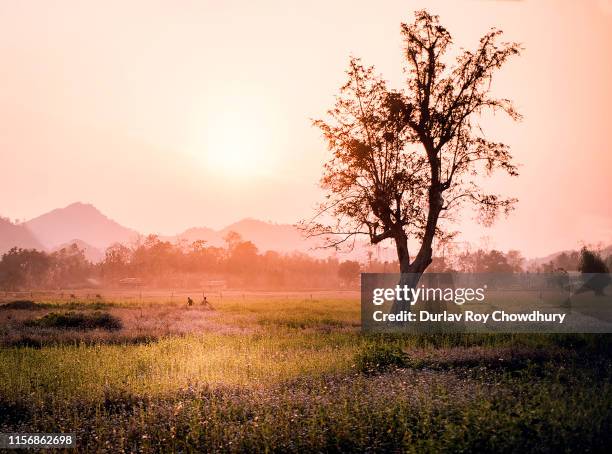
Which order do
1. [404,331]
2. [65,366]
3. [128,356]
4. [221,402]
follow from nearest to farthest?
[221,402] → [65,366] → [128,356] → [404,331]

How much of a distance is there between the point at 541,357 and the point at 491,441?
35.3 ft

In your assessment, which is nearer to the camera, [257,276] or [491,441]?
[491,441]

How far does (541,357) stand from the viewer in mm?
18969

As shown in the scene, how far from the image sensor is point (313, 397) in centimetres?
1239

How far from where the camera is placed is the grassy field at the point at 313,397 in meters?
10.1

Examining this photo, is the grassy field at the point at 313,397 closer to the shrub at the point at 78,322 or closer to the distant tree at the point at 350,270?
the shrub at the point at 78,322

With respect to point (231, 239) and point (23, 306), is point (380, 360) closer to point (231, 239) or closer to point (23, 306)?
point (23, 306)

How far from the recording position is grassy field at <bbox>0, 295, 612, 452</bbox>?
33.2ft

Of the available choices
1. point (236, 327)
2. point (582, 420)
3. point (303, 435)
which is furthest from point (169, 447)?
point (236, 327)

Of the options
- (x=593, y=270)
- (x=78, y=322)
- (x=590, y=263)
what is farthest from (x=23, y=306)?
(x=593, y=270)

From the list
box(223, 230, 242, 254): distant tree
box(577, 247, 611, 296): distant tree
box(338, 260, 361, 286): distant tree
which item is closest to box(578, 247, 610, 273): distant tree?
box(577, 247, 611, 296): distant tree

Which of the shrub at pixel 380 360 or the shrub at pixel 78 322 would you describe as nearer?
the shrub at pixel 380 360

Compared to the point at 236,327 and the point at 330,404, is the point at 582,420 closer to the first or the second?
the point at 330,404

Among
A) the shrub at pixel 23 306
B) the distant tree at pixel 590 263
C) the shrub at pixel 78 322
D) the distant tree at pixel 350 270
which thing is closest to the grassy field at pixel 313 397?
the shrub at pixel 78 322
